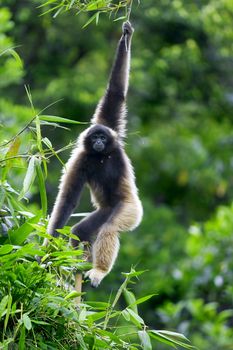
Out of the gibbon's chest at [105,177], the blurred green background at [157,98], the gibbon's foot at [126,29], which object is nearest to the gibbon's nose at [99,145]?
the gibbon's chest at [105,177]

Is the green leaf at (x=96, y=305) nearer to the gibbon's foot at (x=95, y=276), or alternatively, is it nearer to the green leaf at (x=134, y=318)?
the green leaf at (x=134, y=318)

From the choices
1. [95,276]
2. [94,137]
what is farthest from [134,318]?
[94,137]

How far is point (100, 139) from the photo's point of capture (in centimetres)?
754

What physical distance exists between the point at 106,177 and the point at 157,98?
1464 cm

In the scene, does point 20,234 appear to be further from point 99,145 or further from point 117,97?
point 117,97

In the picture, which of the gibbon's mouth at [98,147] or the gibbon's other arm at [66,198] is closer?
the gibbon's other arm at [66,198]

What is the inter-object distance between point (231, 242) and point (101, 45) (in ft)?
28.1

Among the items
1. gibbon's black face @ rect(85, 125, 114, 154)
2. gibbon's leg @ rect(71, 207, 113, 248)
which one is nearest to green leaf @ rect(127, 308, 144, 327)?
gibbon's leg @ rect(71, 207, 113, 248)

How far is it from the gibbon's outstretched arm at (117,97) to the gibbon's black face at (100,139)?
196 mm

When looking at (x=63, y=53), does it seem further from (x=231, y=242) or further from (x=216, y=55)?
(x=231, y=242)

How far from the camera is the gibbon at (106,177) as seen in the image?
736cm

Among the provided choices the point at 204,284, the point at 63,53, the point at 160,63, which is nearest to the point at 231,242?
the point at 204,284

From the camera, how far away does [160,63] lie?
2053 cm

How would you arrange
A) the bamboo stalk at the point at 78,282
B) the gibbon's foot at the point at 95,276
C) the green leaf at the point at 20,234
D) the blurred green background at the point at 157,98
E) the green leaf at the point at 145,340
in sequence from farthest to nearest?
the blurred green background at the point at 157,98
the gibbon's foot at the point at 95,276
the bamboo stalk at the point at 78,282
the green leaf at the point at 20,234
the green leaf at the point at 145,340
